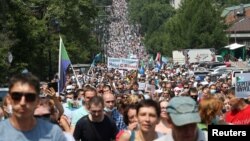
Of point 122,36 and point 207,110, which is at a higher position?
point 122,36

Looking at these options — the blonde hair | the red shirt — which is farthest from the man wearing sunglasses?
the red shirt

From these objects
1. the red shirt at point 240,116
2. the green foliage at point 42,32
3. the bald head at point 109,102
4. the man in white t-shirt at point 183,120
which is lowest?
the red shirt at point 240,116

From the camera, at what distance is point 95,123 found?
10102 mm

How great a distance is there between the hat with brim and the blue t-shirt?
3.16ft

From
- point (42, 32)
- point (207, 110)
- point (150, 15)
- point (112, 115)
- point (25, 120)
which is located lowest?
point (112, 115)

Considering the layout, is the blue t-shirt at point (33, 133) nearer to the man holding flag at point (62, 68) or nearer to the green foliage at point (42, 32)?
the man holding flag at point (62, 68)

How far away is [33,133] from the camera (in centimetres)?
551

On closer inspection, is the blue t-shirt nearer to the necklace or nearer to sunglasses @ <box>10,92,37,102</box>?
sunglasses @ <box>10,92,37,102</box>

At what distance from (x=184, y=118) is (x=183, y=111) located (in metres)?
0.08

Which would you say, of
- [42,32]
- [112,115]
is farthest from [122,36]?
[112,115]

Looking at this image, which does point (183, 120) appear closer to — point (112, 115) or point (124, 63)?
point (112, 115)

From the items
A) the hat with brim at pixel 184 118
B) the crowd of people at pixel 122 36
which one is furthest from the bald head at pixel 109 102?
the crowd of people at pixel 122 36

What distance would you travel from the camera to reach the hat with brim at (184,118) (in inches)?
194

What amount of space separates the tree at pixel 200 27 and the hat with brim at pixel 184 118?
82.9 m
